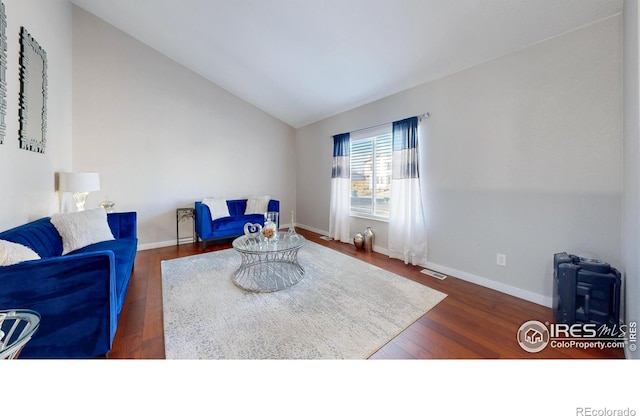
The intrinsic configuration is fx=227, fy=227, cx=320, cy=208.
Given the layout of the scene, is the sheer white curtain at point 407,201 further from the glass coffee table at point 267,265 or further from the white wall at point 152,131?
the white wall at point 152,131

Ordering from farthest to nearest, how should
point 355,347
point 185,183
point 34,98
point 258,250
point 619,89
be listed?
point 185,183 → point 258,250 → point 34,98 → point 619,89 → point 355,347

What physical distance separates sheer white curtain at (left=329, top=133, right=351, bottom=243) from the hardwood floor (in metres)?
1.72

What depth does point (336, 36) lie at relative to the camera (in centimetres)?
253

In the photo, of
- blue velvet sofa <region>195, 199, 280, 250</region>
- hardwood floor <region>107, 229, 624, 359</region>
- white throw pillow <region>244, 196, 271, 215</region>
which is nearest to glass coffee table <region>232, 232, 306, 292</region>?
hardwood floor <region>107, 229, 624, 359</region>

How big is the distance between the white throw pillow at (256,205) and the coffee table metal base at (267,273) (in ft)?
5.50

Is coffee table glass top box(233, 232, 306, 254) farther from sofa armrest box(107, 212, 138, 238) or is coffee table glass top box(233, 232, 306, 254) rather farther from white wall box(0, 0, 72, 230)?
white wall box(0, 0, 72, 230)

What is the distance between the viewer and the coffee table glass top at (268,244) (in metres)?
2.31

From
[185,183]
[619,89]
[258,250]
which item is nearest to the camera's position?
[619,89]

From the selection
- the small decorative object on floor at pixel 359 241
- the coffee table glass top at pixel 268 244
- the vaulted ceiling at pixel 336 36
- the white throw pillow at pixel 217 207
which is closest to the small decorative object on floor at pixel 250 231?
the coffee table glass top at pixel 268 244

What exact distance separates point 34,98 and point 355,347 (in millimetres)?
3560

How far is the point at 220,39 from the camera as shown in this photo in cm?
313

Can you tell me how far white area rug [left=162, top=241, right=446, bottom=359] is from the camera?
152 cm
